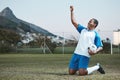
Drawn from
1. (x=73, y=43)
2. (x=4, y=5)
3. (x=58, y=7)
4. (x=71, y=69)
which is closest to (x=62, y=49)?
(x=73, y=43)

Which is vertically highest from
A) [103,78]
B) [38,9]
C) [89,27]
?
[38,9]

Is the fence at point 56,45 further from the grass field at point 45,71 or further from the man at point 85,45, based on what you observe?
the man at point 85,45

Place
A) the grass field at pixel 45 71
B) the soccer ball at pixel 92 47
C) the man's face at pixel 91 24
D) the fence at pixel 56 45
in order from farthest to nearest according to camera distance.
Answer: the fence at pixel 56 45 < the man's face at pixel 91 24 < the soccer ball at pixel 92 47 < the grass field at pixel 45 71

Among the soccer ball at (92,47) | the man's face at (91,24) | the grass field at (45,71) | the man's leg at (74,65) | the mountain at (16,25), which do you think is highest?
the mountain at (16,25)

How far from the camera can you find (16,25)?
31.6 m

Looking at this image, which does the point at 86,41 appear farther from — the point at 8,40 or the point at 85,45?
the point at 8,40

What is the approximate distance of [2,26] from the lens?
30.8 meters

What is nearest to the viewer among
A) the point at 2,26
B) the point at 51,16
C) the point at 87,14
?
the point at 87,14

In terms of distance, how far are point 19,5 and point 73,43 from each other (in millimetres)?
4809

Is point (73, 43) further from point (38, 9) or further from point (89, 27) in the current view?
point (89, 27)

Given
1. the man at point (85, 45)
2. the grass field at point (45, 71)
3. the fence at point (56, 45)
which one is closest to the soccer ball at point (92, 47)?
the man at point (85, 45)

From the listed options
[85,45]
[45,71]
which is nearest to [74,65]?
[85,45]

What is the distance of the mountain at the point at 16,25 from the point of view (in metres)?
27.1

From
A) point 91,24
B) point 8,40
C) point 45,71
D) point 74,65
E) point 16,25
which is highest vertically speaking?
point 16,25
